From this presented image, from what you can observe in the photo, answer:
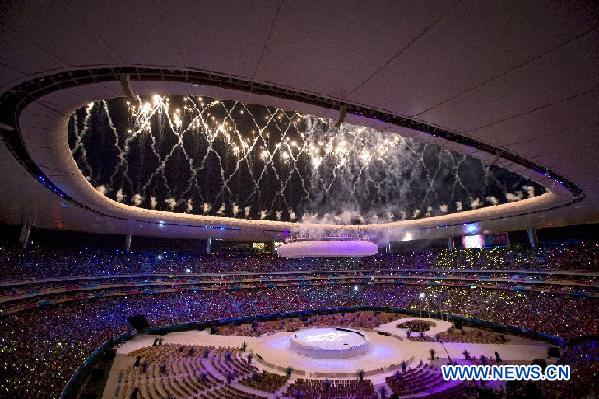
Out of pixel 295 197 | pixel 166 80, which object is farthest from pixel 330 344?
pixel 166 80

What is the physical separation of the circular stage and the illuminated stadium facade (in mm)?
173

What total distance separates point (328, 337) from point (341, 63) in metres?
23.4

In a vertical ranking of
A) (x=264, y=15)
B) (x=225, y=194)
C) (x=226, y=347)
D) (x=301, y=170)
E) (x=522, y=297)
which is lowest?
(x=226, y=347)

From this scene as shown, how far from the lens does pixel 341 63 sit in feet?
15.9

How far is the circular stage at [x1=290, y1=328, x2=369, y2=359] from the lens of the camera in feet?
70.8

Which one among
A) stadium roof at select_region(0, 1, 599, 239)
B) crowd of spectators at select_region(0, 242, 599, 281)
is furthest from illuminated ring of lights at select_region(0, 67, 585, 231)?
crowd of spectators at select_region(0, 242, 599, 281)

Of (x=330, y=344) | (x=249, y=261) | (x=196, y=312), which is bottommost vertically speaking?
(x=330, y=344)

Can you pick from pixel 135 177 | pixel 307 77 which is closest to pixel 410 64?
pixel 307 77

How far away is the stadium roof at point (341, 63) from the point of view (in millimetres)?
3807

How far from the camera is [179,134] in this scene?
842 inches

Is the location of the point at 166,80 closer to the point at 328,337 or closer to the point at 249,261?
the point at 328,337

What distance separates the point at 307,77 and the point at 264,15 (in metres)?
1.53

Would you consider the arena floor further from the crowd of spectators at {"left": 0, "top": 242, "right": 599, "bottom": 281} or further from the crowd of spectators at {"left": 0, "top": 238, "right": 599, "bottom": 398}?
the crowd of spectators at {"left": 0, "top": 242, "right": 599, "bottom": 281}

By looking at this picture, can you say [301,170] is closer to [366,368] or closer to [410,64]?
[366,368]
